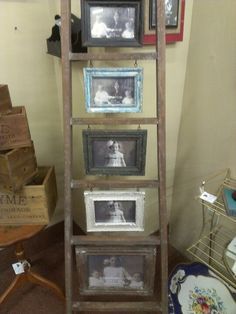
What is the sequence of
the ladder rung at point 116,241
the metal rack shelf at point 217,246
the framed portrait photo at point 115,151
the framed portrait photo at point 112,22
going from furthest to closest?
the metal rack shelf at point 217,246 < the ladder rung at point 116,241 < the framed portrait photo at point 115,151 < the framed portrait photo at point 112,22

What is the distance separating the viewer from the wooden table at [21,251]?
124 cm

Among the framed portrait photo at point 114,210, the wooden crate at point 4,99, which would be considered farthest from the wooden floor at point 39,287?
the wooden crate at point 4,99

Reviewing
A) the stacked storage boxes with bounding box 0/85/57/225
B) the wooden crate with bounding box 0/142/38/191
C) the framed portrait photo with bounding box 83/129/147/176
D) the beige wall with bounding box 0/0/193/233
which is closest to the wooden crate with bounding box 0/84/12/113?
the stacked storage boxes with bounding box 0/85/57/225

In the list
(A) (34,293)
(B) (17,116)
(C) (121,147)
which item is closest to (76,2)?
(B) (17,116)

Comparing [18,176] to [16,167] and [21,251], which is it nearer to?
[16,167]

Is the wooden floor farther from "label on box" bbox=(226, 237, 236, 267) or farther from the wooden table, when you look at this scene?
"label on box" bbox=(226, 237, 236, 267)

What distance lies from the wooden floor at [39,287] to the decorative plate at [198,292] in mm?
262

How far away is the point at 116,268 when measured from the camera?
1.30 meters

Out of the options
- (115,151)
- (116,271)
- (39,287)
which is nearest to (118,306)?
(116,271)

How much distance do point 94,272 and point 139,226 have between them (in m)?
0.31

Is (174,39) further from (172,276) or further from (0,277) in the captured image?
(0,277)

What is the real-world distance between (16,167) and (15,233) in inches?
11.6

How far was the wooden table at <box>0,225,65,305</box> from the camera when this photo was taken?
124 cm

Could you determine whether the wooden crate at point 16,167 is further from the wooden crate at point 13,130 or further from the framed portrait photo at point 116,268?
the framed portrait photo at point 116,268
